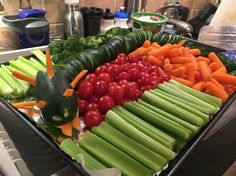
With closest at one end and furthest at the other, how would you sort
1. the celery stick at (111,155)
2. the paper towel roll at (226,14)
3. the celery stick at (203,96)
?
the celery stick at (111,155)
the celery stick at (203,96)
the paper towel roll at (226,14)

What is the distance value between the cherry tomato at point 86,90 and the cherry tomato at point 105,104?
0.04 m

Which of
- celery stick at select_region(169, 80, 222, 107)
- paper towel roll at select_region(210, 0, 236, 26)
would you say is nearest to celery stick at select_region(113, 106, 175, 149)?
celery stick at select_region(169, 80, 222, 107)

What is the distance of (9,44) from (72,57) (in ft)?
1.01

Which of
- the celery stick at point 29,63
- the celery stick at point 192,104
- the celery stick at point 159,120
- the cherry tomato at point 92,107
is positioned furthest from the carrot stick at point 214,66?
the celery stick at point 29,63

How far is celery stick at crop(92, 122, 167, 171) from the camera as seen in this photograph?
0.51 m

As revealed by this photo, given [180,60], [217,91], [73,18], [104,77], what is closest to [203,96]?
[217,91]

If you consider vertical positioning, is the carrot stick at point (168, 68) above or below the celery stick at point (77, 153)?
above

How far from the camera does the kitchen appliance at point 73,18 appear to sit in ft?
3.34

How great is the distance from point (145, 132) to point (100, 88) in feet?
0.55

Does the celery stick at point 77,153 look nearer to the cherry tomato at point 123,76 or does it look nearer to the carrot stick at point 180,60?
the cherry tomato at point 123,76

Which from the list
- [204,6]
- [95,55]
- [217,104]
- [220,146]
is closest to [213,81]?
[217,104]

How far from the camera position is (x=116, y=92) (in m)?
0.63

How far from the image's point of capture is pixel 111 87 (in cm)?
64

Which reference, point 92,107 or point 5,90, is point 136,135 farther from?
point 5,90
